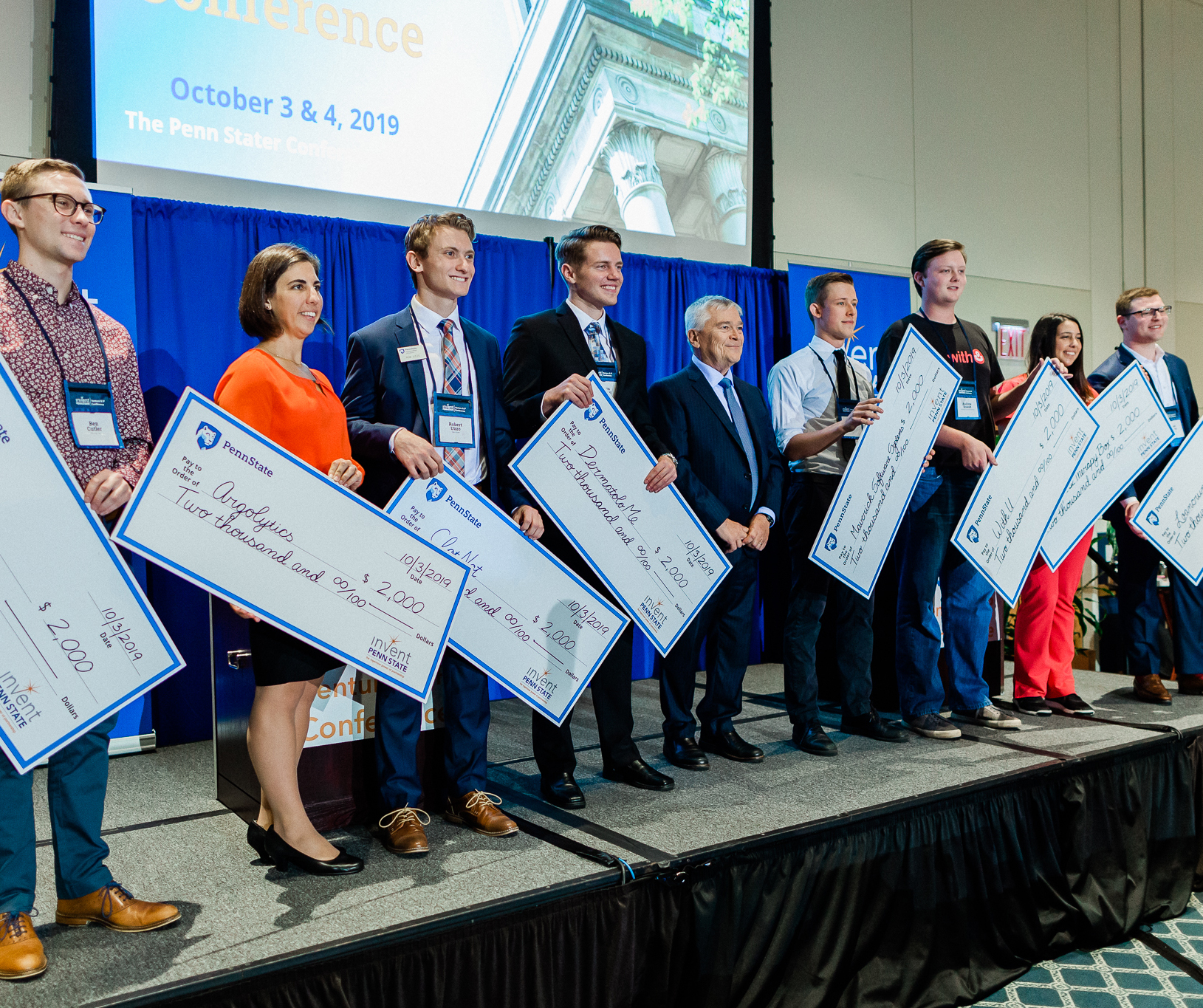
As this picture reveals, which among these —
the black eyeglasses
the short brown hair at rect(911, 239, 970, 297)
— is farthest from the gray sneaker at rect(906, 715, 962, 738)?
the black eyeglasses

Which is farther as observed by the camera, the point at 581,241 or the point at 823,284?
the point at 823,284

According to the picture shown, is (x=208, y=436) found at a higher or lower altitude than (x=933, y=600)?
higher

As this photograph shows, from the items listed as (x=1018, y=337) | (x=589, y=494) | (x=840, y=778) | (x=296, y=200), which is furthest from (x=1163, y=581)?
(x=296, y=200)

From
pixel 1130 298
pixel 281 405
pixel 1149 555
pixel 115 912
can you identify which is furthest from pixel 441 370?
pixel 1149 555

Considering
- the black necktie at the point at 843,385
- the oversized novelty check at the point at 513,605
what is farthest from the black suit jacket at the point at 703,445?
the oversized novelty check at the point at 513,605

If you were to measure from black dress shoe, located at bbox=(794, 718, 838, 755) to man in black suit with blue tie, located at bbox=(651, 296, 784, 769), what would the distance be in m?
0.20

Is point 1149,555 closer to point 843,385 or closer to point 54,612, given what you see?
point 843,385

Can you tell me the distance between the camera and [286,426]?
218 cm

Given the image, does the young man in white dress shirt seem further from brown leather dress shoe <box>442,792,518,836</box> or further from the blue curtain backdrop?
the blue curtain backdrop

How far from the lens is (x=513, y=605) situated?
2.50 meters

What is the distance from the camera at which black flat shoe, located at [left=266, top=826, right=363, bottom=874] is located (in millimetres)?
2170

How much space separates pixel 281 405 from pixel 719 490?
4.52 ft

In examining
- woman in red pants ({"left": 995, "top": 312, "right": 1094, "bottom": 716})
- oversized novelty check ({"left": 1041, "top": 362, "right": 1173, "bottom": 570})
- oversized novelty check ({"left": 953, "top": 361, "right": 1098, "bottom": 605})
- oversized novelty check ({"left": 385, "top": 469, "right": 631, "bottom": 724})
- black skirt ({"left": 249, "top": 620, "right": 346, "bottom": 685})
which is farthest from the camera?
woman in red pants ({"left": 995, "top": 312, "right": 1094, "bottom": 716})

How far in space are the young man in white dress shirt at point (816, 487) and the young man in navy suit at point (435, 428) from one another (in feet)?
3.69
